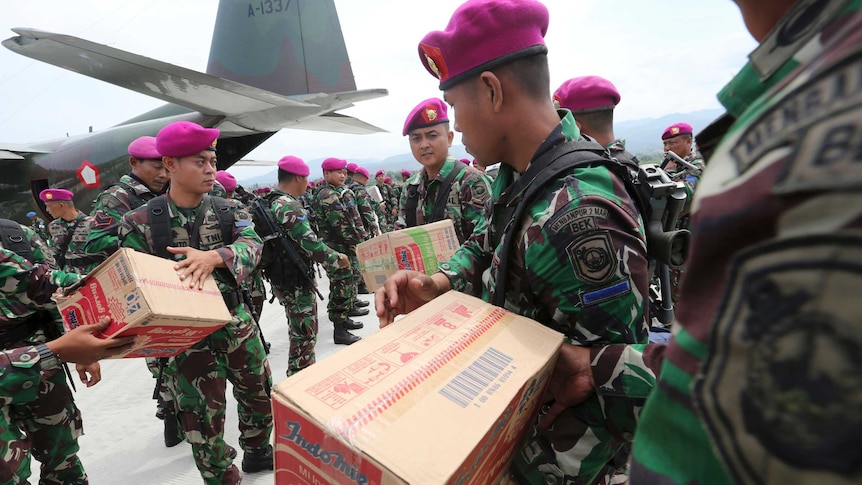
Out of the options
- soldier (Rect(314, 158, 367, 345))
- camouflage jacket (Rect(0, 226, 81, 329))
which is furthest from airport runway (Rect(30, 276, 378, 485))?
camouflage jacket (Rect(0, 226, 81, 329))

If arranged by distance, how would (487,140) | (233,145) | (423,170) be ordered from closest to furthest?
(487,140), (423,170), (233,145)

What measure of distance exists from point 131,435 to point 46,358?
2130 mm

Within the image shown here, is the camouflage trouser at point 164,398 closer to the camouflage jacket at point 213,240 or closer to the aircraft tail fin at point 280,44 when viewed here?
the camouflage jacket at point 213,240

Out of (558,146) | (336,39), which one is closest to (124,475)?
(558,146)

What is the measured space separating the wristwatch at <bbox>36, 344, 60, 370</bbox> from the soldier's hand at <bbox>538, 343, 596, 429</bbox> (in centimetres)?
204

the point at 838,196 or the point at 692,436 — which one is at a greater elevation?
the point at 838,196

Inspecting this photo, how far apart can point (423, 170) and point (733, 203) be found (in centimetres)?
362

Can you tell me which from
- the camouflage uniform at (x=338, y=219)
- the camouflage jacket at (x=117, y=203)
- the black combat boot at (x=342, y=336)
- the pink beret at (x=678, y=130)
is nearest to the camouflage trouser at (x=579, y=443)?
the camouflage jacket at (x=117, y=203)

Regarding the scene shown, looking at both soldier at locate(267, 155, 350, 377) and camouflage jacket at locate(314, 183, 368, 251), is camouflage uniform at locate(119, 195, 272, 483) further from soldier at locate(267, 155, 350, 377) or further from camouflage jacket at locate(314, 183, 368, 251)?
camouflage jacket at locate(314, 183, 368, 251)

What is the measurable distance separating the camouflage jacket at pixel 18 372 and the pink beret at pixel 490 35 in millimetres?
2044

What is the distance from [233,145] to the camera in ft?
32.0

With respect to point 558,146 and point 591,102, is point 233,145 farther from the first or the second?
point 558,146

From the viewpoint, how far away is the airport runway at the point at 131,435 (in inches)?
112

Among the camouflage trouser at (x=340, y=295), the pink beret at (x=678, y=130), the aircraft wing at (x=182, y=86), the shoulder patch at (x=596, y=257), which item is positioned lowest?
the camouflage trouser at (x=340, y=295)
